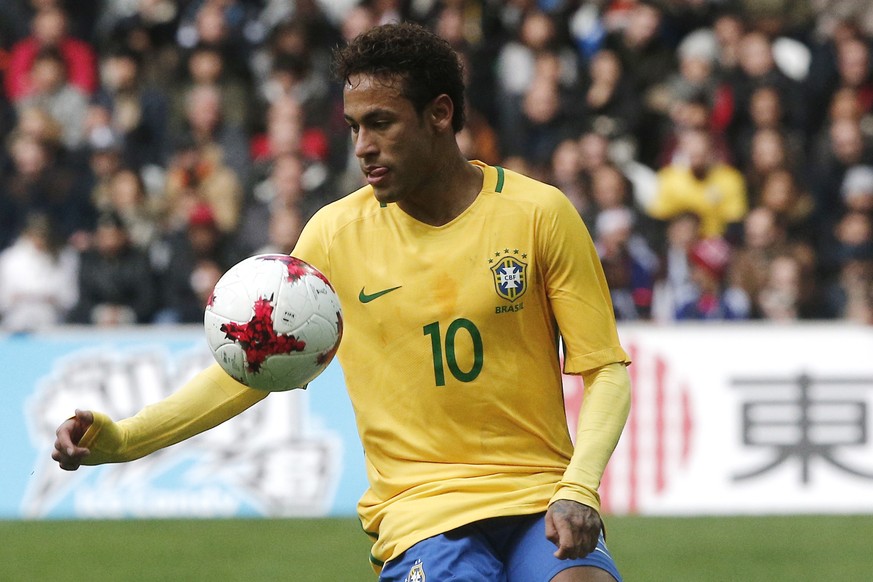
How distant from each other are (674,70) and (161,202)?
181 inches

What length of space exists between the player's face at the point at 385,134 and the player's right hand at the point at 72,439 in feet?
3.39

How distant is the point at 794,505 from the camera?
35.2ft

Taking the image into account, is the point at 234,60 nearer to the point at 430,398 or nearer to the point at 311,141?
the point at 311,141

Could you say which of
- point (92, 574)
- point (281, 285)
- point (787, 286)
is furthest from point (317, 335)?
point (787, 286)

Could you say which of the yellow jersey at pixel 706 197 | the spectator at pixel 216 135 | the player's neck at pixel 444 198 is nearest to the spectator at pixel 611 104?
the yellow jersey at pixel 706 197

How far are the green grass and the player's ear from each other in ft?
14.3

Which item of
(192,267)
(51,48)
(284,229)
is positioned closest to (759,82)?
(284,229)

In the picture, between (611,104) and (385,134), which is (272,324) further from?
(611,104)

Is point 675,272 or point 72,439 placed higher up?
point 72,439

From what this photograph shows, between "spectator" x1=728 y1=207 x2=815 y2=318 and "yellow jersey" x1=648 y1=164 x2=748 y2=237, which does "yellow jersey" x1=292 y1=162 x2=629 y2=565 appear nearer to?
"spectator" x1=728 y1=207 x2=815 y2=318

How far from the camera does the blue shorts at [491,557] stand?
4.24 meters

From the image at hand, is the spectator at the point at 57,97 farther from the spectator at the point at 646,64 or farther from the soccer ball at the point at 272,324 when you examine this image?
the soccer ball at the point at 272,324

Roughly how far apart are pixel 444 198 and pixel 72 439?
4.16ft

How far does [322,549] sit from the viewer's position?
9.52m
